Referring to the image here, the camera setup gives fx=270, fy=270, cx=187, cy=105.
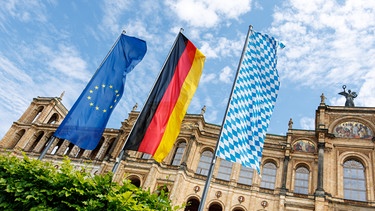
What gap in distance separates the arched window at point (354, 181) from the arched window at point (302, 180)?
10.8 feet

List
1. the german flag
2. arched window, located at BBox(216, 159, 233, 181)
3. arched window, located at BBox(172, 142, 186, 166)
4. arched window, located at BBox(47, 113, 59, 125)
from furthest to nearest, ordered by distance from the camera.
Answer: arched window, located at BBox(47, 113, 59, 125) < arched window, located at BBox(172, 142, 186, 166) < arched window, located at BBox(216, 159, 233, 181) < the german flag

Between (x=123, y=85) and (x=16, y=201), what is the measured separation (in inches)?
273

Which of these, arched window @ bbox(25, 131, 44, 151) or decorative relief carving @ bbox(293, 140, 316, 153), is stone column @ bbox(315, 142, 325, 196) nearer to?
decorative relief carving @ bbox(293, 140, 316, 153)

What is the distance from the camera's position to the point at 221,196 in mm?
26922

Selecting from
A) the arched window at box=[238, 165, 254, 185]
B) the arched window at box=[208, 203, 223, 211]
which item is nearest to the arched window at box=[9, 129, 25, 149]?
the arched window at box=[208, 203, 223, 211]

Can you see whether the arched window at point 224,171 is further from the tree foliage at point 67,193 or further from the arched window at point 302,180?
the tree foliage at point 67,193

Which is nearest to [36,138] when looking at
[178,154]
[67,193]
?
[178,154]

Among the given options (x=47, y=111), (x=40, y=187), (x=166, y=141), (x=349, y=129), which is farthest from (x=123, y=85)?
(x=47, y=111)

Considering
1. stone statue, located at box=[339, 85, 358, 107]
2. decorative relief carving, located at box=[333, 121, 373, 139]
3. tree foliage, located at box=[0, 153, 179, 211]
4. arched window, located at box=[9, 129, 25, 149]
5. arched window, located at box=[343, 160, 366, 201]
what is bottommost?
tree foliage, located at box=[0, 153, 179, 211]

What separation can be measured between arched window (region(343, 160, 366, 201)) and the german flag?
21.0 meters

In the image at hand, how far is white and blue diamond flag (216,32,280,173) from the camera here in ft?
32.9

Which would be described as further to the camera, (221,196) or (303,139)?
(303,139)

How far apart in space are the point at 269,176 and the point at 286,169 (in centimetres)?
195

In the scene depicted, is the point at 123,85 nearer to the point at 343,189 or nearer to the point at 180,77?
the point at 180,77
